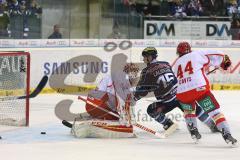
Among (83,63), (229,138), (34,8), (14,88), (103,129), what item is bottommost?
(83,63)

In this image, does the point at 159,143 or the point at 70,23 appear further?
the point at 70,23

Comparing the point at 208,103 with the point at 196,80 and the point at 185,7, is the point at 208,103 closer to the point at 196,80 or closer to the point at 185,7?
the point at 196,80

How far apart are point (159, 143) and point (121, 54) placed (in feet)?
22.2

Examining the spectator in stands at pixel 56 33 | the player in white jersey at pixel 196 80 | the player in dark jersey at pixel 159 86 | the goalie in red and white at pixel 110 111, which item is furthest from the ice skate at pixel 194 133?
the spectator in stands at pixel 56 33

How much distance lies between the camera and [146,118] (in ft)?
33.6

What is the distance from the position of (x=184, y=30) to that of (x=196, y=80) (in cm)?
770

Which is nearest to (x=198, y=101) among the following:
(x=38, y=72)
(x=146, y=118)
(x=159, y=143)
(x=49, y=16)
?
(x=159, y=143)

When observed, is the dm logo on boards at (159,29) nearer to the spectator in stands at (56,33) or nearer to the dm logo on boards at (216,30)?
the dm logo on boards at (216,30)

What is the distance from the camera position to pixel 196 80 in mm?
7730

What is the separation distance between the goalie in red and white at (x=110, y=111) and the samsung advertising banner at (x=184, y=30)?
6.69 metres

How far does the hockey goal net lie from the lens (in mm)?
9055

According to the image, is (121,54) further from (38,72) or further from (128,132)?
(128,132)

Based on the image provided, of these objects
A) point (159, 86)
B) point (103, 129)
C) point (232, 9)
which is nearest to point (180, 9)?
point (232, 9)

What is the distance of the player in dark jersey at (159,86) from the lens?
27.5ft
